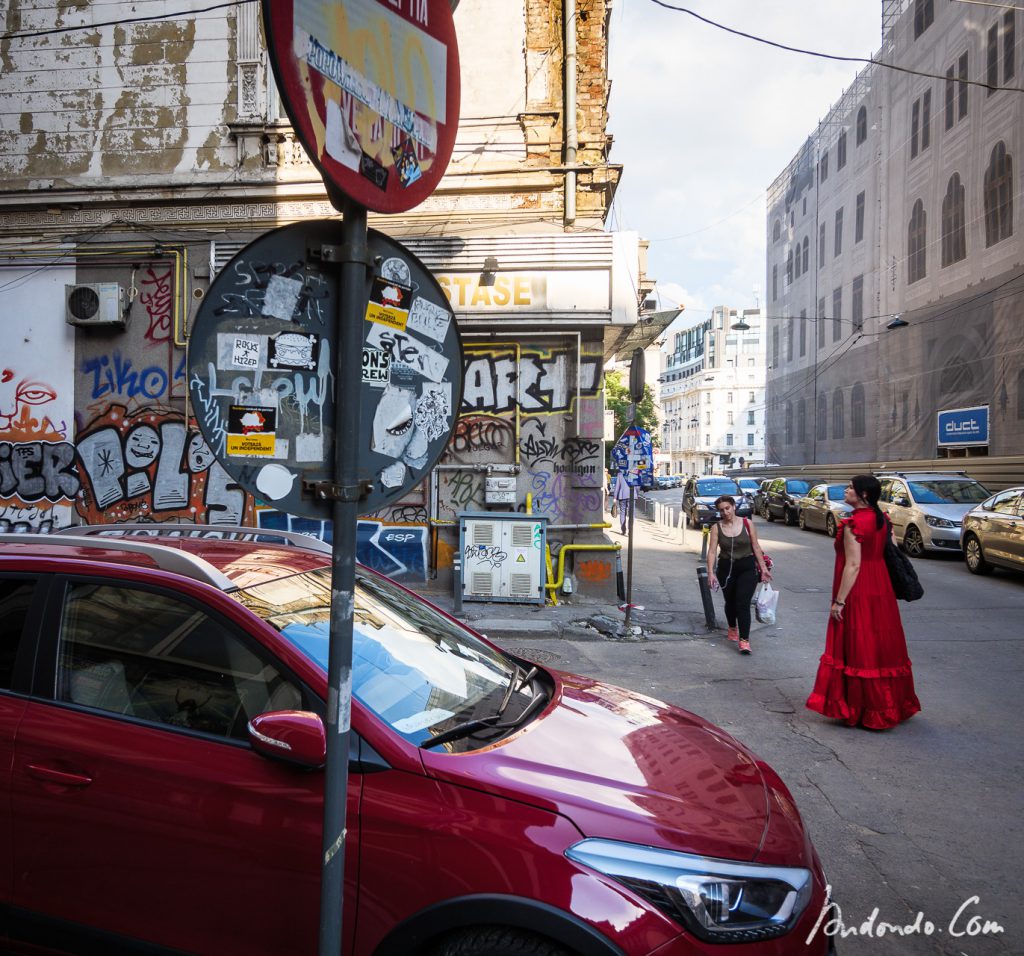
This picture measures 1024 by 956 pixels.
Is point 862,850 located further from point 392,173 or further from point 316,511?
point 392,173

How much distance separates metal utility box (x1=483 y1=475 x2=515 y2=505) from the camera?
1097 cm

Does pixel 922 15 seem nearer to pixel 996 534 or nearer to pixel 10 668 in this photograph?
pixel 996 534

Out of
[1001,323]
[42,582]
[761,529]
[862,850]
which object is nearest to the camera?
[42,582]

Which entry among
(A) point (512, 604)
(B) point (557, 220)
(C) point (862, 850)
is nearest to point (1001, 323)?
(B) point (557, 220)

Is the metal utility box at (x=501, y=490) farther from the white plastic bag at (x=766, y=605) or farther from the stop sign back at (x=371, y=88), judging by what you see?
the stop sign back at (x=371, y=88)

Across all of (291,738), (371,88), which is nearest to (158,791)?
(291,738)

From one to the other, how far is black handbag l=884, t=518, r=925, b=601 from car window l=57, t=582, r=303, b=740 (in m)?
4.90

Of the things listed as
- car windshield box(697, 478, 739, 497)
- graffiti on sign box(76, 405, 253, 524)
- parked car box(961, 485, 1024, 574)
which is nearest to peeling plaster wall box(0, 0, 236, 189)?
graffiti on sign box(76, 405, 253, 524)

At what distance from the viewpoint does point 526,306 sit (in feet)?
35.1

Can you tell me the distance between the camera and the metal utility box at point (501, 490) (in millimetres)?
10969

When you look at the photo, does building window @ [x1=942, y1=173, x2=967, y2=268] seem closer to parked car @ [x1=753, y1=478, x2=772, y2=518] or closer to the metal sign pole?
parked car @ [x1=753, y1=478, x2=772, y2=518]

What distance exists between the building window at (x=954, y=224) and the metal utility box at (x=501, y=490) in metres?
21.2

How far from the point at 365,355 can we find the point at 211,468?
10.6m

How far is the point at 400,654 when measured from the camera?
2838 mm
